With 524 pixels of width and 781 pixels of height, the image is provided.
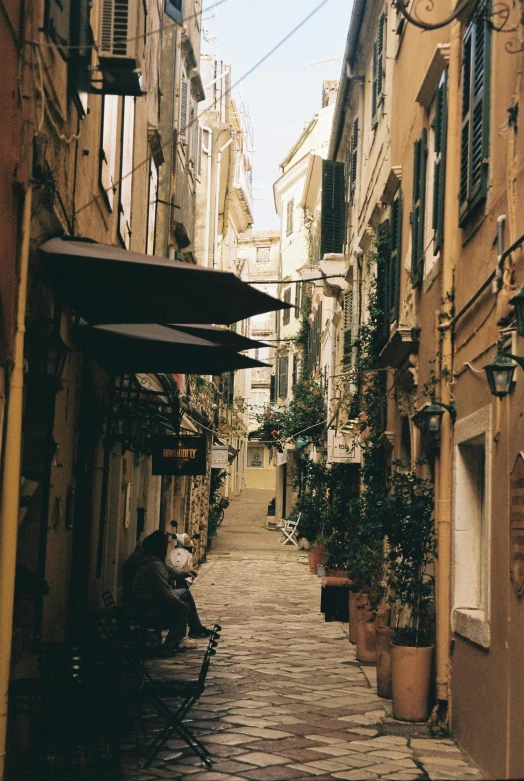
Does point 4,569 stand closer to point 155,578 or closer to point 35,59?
point 35,59

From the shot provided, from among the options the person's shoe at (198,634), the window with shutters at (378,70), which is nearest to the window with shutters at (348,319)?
the window with shutters at (378,70)

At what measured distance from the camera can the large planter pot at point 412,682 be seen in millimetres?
9391

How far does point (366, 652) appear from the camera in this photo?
509 inches

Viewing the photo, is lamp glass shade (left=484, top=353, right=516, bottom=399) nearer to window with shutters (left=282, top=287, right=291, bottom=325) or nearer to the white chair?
the white chair

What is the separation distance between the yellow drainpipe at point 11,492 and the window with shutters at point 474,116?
3300 millimetres

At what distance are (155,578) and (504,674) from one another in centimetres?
596

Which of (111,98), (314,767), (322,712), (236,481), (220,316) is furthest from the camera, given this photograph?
(236,481)

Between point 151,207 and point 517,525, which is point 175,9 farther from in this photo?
point 517,525

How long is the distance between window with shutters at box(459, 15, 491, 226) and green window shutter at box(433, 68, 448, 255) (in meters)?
0.66

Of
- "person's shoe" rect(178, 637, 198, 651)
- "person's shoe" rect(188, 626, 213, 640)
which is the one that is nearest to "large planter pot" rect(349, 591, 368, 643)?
"person's shoe" rect(188, 626, 213, 640)

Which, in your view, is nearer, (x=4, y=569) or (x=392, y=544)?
(x=4, y=569)

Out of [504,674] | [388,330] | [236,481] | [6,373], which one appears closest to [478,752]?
[504,674]

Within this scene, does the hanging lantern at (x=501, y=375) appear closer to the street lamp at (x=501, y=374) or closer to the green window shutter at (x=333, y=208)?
the street lamp at (x=501, y=374)

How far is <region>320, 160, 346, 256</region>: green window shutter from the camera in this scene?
2436 cm
